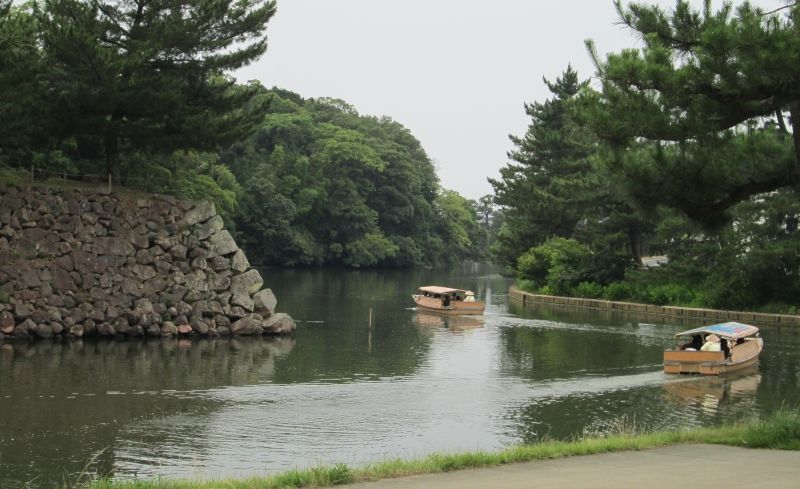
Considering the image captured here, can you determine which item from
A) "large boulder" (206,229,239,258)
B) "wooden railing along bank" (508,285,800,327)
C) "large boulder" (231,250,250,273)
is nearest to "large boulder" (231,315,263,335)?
"large boulder" (231,250,250,273)

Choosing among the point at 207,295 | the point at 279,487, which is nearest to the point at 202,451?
the point at 279,487

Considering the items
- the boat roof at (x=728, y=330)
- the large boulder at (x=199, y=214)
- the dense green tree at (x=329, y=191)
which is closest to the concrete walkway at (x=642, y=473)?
the boat roof at (x=728, y=330)

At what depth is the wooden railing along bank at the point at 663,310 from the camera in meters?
35.5

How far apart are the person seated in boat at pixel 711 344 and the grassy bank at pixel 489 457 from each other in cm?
1264

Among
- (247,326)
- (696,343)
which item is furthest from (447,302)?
(696,343)

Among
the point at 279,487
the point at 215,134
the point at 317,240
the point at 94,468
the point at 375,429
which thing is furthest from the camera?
the point at 317,240

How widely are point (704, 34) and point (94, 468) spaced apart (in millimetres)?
10219

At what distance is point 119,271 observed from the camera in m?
27.5

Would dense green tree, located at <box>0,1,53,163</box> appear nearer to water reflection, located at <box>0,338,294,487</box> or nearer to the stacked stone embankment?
the stacked stone embankment

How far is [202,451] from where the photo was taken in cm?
1377

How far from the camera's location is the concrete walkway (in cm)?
805

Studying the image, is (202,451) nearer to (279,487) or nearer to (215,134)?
(279,487)

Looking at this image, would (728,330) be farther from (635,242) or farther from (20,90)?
(635,242)

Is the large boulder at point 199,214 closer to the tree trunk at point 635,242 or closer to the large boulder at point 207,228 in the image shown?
the large boulder at point 207,228
